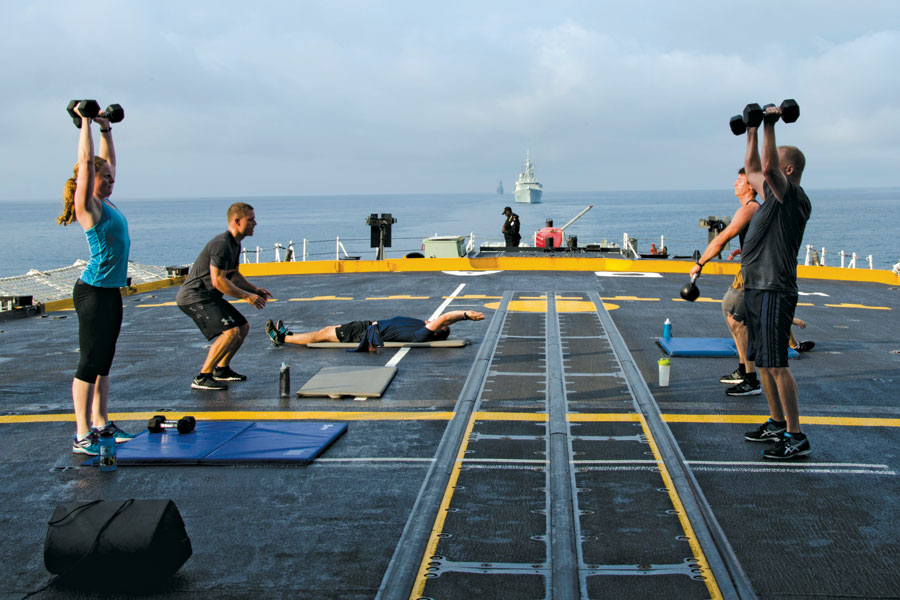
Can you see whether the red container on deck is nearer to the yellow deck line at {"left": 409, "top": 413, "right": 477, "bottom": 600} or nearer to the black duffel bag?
the yellow deck line at {"left": 409, "top": 413, "right": 477, "bottom": 600}

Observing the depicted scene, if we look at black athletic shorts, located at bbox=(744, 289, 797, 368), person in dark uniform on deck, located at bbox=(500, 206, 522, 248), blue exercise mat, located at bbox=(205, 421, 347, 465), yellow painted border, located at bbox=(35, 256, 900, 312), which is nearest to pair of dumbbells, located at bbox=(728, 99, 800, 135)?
black athletic shorts, located at bbox=(744, 289, 797, 368)

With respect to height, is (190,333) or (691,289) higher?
(691,289)

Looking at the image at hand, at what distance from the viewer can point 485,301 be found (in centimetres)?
1594

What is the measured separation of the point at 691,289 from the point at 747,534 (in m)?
4.15

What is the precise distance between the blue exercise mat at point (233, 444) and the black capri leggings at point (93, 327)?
27.0 inches

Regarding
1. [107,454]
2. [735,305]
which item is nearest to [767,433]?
[735,305]

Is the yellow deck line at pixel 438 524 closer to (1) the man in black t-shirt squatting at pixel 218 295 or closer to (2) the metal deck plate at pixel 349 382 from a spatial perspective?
(2) the metal deck plate at pixel 349 382

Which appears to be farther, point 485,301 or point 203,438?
point 485,301

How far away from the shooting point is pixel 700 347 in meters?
9.96

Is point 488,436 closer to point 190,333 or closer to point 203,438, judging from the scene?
point 203,438

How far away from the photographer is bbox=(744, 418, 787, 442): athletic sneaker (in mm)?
6059

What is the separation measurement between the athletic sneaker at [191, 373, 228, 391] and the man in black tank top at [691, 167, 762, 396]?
17.1 ft

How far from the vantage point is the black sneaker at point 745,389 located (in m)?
7.83

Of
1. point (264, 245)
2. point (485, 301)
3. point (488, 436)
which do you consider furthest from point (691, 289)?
point (264, 245)
